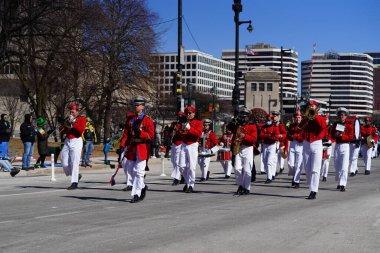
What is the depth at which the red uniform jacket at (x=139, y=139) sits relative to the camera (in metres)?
13.9

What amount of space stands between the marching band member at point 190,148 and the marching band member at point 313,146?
8.33 feet

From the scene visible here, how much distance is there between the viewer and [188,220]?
1117 cm

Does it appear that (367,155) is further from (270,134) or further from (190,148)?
(190,148)

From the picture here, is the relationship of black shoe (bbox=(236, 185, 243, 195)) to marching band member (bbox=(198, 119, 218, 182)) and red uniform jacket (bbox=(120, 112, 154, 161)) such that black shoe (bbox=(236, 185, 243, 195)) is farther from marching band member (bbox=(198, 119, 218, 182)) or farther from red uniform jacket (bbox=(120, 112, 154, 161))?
marching band member (bbox=(198, 119, 218, 182))

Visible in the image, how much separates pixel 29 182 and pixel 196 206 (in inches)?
314

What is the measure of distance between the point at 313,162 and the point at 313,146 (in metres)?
0.33

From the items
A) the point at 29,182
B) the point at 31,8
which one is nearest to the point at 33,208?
the point at 29,182

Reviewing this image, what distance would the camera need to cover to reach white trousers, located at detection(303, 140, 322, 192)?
15023mm

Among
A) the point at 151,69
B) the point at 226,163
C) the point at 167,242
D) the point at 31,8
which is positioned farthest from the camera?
the point at 151,69

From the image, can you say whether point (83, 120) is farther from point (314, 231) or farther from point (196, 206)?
point (314, 231)

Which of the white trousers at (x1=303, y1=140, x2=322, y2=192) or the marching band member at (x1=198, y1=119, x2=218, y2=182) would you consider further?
the marching band member at (x1=198, y1=119, x2=218, y2=182)

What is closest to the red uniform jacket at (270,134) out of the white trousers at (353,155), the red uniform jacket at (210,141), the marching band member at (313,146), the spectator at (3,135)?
the red uniform jacket at (210,141)

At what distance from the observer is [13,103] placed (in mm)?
80500

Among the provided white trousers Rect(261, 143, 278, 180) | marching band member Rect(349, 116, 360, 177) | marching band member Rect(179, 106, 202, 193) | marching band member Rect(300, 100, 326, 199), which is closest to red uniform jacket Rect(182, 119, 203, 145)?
marching band member Rect(179, 106, 202, 193)
